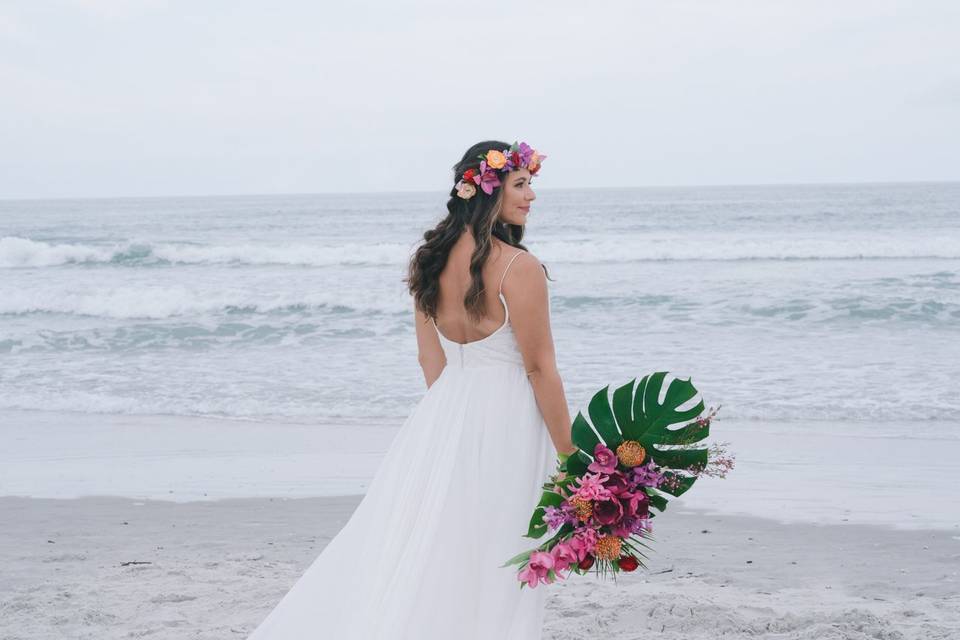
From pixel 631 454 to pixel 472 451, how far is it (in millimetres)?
575

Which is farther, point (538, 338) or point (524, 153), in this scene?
point (524, 153)

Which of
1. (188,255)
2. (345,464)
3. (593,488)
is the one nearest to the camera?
(593,488)

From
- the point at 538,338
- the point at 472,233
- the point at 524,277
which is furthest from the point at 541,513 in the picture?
the point at 472,233

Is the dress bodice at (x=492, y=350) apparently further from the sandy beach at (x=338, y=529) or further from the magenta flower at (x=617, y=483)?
the sandy beach at (x=338, y=529)

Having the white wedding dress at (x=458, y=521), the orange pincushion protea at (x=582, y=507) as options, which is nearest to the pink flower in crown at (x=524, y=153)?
the white wedding dress at (x=458, y=521)

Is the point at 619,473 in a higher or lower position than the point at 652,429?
lower

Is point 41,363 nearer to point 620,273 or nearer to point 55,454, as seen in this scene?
point 55,454

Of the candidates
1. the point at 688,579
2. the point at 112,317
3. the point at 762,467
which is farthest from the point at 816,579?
the point at 112,317

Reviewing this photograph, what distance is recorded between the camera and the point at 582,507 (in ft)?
8.19

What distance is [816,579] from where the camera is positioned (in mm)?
4934

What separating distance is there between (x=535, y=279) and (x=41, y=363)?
11.2m

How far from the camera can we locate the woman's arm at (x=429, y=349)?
10.2 ft

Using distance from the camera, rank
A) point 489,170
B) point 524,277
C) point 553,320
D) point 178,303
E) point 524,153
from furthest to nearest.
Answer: point 178,303
point 553,320
point 524,153
point 489,170
point 524,277

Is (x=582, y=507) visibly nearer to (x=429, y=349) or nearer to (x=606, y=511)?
(x=606, y=511)
